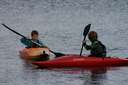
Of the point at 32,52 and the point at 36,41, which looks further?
the point at 36,41

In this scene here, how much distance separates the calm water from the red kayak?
26cm

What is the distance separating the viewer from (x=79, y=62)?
22.4 metres

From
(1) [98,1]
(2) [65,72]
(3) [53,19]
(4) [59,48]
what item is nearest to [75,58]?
(2) [65,72]

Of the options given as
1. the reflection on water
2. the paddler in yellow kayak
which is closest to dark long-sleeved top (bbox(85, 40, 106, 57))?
the reflection on water

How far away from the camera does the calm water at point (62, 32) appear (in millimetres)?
20969

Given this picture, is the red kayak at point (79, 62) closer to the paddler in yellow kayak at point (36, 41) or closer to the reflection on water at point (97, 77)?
the reflection on water at point (97, 77)

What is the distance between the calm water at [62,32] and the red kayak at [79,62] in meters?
0.26

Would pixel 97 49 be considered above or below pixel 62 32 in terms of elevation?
below

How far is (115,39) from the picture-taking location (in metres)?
30.7

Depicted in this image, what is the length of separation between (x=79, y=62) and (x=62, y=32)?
38.8ft

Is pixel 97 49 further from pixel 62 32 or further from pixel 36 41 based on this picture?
pixel 62 32

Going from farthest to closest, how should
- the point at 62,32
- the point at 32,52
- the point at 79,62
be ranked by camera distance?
the point at 62,32 → the point at 32,52 → the point at 79,62

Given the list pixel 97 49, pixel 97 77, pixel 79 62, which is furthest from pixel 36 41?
pixel 97 77

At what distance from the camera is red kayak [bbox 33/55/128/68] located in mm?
22391
